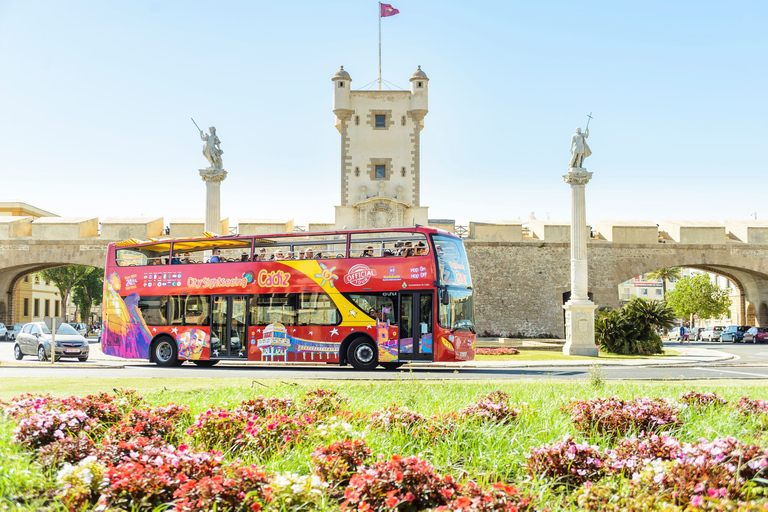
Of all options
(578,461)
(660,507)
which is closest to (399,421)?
(578,461)

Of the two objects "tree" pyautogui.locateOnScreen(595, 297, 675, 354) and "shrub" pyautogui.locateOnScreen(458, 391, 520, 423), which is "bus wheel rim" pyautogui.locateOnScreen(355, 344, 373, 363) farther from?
"tree" pyautogui.locateOnScreen(595, 297, 675, 354)

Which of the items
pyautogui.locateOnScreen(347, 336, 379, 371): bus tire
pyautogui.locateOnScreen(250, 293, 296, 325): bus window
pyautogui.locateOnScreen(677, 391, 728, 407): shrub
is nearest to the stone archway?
pyautogui.locateOnScreen(347, 336, 379, 371): bus tire

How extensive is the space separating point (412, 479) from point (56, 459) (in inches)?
98.1

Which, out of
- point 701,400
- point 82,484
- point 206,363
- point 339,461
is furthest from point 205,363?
point 82,484

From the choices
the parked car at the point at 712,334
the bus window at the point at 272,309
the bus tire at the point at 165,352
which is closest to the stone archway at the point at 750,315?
the parked car at the point at 712,334

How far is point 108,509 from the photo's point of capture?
3.48 meters

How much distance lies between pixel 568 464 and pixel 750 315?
151 ft

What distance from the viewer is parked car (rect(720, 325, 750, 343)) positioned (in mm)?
41969

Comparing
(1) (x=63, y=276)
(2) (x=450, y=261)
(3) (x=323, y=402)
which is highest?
(1) (x=63, y=276)

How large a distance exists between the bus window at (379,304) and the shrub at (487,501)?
1244cm

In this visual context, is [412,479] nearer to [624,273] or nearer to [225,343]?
[225,343]

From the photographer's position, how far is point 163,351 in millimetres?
18625

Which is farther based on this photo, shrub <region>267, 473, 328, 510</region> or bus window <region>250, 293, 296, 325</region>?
bus window <region>250, 293, 296, 325</region>

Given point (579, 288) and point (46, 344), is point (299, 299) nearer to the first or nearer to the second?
point (46, 344)
